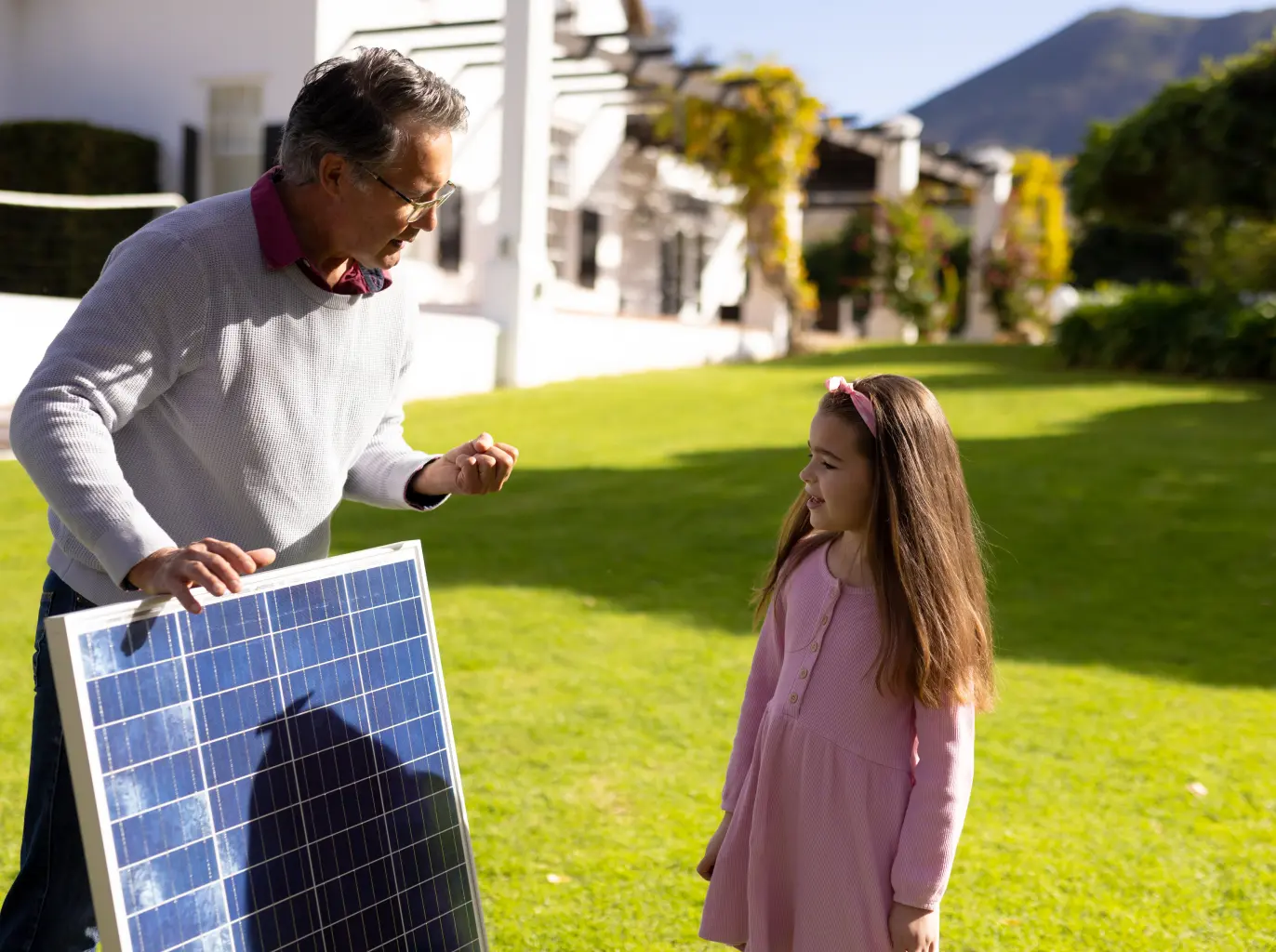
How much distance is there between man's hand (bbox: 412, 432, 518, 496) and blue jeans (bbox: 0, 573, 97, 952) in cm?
69

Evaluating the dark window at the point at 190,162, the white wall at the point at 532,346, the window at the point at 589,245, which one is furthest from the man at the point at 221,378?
the window at the point at 589,245

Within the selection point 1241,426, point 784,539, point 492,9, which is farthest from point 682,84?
point 784,539

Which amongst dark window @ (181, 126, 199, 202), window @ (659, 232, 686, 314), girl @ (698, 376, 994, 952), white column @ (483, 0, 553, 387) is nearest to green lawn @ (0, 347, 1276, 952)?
girl @ (698, 376, 994, 952)

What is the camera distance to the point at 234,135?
640 inches

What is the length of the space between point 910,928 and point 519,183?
43.5 feet

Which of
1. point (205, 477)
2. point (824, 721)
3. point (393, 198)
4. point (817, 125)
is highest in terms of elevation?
point (817, 125)

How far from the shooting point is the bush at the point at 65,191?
14.5m

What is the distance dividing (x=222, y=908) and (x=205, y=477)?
71cm

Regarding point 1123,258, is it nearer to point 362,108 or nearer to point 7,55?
point 7,55

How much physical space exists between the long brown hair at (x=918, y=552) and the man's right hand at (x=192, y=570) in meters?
1.06

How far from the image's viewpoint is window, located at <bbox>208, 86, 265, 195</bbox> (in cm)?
1611

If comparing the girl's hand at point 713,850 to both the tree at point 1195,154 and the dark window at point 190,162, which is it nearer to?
the tree at point 1195,154

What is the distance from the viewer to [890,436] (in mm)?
2309

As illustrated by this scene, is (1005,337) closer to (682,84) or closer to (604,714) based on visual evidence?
(682,84)
